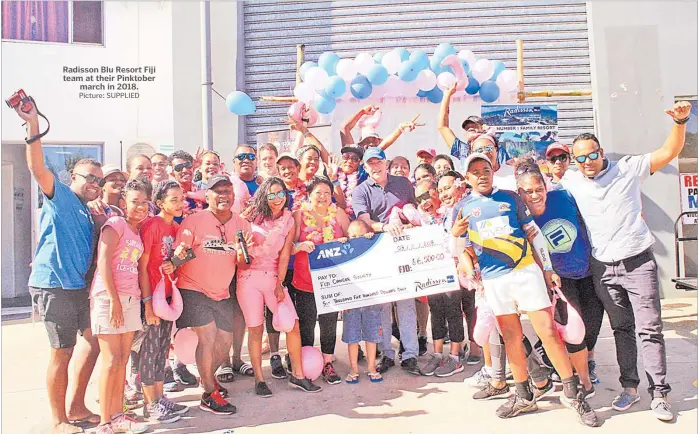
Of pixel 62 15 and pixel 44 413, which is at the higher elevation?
pixel 62 15

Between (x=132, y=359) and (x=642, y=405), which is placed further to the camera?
(x=132, y=359)

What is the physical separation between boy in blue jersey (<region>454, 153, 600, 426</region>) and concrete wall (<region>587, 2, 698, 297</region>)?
5046 millimetres

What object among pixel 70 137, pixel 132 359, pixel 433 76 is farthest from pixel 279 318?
pixel 70 137

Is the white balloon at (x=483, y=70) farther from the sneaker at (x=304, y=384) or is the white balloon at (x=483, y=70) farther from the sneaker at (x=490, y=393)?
the sneaker at (x=304, y=384)

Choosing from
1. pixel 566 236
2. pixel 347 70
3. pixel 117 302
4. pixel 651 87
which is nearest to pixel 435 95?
pixel 347 70

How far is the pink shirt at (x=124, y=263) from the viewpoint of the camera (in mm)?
3434

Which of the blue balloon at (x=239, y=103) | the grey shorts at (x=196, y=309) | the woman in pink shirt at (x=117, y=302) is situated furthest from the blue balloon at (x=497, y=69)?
the woman in pink shirt at (x=117, y=302)

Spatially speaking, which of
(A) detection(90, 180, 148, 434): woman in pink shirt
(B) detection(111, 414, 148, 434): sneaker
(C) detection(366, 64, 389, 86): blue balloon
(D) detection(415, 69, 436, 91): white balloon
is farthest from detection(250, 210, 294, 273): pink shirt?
(D) detection(415, 69, 436, 91): white balloon

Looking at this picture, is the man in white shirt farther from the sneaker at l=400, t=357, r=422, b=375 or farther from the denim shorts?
the denim shorts

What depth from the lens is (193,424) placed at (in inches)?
144

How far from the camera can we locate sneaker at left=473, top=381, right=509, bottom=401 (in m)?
3.97

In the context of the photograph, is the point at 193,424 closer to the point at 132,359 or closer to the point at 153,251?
the point at 132,359

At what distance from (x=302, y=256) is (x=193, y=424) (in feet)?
5.14

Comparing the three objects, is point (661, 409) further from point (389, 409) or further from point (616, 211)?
point (389, 409)
